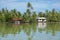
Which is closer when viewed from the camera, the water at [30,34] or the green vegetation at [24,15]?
the water at [30,34]

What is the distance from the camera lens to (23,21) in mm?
13703

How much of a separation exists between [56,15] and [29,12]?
230 cm

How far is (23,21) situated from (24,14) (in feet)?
3.52

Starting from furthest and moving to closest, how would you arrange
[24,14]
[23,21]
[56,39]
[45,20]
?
[45,20], [23,21], [24,14], [56,39]

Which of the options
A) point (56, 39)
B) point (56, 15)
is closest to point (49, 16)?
point (56, 15)

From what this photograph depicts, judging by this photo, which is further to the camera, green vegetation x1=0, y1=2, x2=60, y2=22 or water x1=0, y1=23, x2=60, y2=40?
green vegetation x1=0, y1=2, x2=60, y2=22

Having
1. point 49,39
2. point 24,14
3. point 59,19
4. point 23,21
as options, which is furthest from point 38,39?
point 59,19

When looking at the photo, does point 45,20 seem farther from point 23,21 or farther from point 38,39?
point 38,39

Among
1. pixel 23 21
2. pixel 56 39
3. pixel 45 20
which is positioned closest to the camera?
pixel 56 39

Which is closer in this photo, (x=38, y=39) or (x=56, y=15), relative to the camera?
(x=38, y=39)

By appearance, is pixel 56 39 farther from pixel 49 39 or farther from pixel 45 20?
pixel 45 20

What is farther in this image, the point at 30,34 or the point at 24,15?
the point at 24,15

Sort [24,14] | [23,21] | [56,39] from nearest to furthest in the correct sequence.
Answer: [56,39] → [24,14] → [23,21]

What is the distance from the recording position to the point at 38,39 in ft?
14.5
